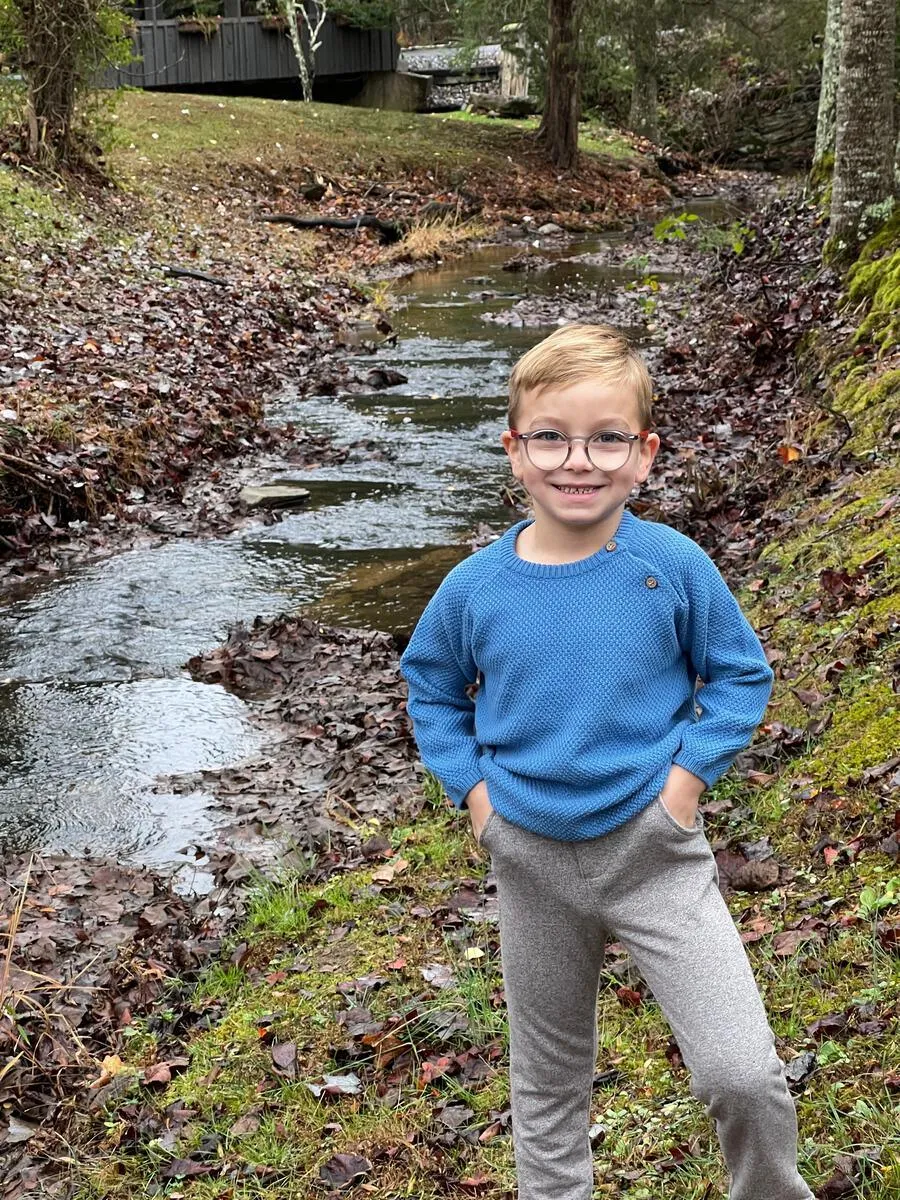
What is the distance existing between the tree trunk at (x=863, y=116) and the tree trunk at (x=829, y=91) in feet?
12.4

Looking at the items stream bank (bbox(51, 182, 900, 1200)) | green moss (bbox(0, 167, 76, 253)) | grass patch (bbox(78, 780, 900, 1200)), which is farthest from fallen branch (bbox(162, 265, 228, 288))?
grass patch (bbox(78, 780, 900, 1200))

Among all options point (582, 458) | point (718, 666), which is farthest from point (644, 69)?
point (718, 666)

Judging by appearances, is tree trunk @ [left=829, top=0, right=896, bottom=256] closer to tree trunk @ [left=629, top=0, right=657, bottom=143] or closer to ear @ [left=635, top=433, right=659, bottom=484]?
ear @ [left=635, top=433, right=659, bottom=484]

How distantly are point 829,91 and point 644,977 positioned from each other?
48.8ft

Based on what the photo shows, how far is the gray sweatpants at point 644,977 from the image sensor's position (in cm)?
234

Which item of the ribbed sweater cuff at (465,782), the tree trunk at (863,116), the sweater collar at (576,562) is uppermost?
the tree trunk at (863,116)

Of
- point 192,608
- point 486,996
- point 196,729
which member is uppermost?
point 486,996

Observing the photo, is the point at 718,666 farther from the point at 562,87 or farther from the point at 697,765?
the point at 562,87

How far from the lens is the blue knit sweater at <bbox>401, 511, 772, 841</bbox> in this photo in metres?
2.51

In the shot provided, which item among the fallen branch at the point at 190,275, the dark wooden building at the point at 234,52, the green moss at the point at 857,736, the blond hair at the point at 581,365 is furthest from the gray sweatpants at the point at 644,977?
the dark wooden building at the point at 234,52

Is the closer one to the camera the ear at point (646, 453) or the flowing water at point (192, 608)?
the ear at point (646, 453)

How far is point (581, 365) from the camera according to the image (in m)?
2.56

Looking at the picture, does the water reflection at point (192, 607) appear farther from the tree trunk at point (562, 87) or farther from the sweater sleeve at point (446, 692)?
the tree trunk at point (562, 87)

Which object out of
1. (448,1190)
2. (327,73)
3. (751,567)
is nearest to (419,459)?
(751,567)
